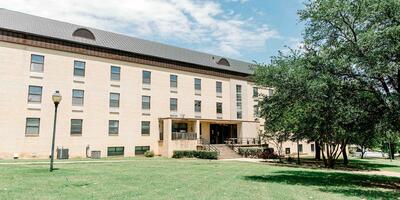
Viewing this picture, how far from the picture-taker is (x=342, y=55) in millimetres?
13367

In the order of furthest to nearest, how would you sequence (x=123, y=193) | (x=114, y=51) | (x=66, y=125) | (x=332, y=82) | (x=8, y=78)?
1. (x=114, y=51)
2. (x=66, y=125)
3. (x=8, y=78)
4. (x=332, y=82)
5. (x=123, y=193)

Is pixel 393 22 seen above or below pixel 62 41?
below

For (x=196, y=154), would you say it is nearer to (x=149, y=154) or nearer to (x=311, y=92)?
(x=149, y=154)

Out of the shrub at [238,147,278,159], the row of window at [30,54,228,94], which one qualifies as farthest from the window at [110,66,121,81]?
the shrub at [238,147,278,159]

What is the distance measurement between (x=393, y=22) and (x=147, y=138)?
27519 millimetres

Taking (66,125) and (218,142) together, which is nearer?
(66,125)

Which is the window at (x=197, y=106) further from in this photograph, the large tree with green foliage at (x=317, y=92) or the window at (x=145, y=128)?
the large tree with green foliage at (x=317, y=92)

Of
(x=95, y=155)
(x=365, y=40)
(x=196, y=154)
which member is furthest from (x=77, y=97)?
(x=365, y=40)

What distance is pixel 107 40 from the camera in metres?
34.2

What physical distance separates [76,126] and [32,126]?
12.4ft

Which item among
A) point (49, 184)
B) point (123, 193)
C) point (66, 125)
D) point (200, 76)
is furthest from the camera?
point (200, 76)

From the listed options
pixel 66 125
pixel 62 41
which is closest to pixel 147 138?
pixel 66 125

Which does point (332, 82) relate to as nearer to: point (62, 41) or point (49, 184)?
point (49, 184)

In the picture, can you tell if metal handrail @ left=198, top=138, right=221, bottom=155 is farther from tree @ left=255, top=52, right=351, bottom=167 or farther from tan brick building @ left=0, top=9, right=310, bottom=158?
tree @ left=255, top=52, right=351, bottom=167
